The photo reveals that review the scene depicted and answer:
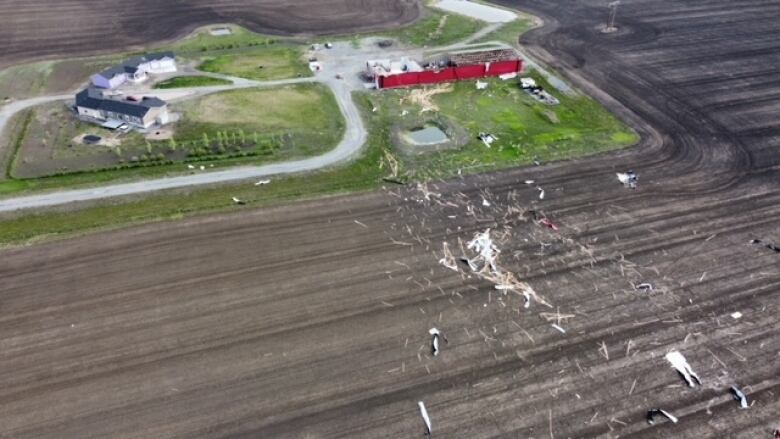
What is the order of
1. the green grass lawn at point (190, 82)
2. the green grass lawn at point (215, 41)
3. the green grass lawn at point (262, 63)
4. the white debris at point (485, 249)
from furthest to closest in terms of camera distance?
the green grass lawn at point (215, 41)
the green grass lawn at point (262, 63)
the green grass lawn at point (190, 82)
the white debris at point (485, 249)

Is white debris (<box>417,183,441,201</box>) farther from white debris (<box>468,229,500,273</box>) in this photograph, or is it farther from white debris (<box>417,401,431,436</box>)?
white debris (<box>417,401,431,436</box>)

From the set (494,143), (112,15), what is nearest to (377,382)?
(494,143)

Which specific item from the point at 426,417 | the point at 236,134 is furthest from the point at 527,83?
the point at 426,417

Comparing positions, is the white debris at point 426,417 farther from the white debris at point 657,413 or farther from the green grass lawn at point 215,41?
the green grass lawn at point 215,41

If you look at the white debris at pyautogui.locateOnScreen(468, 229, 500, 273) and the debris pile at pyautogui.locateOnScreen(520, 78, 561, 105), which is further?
the debris pile at pyautogui.locateOnScreen(520, 78, 561, 105)

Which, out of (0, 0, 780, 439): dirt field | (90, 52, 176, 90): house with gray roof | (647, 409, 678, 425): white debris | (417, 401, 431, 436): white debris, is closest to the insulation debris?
(0, 0, 780, 439): dirt field

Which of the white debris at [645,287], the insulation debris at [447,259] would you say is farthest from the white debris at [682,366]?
the insulation debris at [447,259]

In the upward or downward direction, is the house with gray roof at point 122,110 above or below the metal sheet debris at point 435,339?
above

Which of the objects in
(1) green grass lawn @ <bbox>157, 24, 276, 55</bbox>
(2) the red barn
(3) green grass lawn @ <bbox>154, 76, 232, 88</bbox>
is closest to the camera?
(3) green grass lawn @ <bbox>154, 76, 232, 88</bbox>
